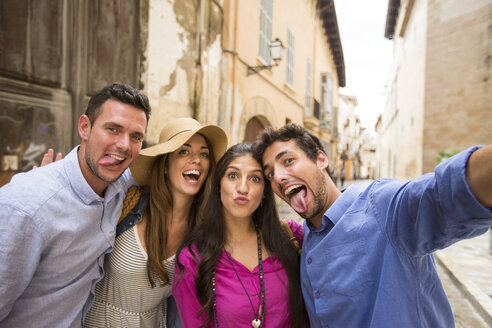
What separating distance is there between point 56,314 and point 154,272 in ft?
1.75

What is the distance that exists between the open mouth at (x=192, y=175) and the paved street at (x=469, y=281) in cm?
347

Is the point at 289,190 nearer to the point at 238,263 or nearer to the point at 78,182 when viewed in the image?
the point at 238,263

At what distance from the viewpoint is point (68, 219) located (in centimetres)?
147

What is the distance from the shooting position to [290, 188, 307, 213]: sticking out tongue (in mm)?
1671

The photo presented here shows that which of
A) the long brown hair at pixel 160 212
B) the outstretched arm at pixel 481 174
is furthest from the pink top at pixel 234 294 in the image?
the outstretched arm at pixel 481 174

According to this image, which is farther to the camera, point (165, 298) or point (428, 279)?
point (165, 298)

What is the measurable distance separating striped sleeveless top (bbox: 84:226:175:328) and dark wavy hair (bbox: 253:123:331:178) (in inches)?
41.5

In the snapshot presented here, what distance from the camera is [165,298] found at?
1991 mm

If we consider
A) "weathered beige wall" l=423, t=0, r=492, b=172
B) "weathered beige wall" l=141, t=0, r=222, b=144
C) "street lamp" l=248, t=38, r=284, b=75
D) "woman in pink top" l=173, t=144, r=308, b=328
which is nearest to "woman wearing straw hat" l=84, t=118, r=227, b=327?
"woman in pink top" l=173, t=144, r=308, b=328

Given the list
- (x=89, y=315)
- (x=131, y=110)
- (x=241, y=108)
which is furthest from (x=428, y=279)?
(x=241, y=108)

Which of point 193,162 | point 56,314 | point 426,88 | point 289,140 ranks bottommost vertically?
point 56,314

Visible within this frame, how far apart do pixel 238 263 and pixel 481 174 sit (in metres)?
1.36

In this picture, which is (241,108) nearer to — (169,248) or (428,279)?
(169,248)

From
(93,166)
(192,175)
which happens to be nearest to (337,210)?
(192,175)
